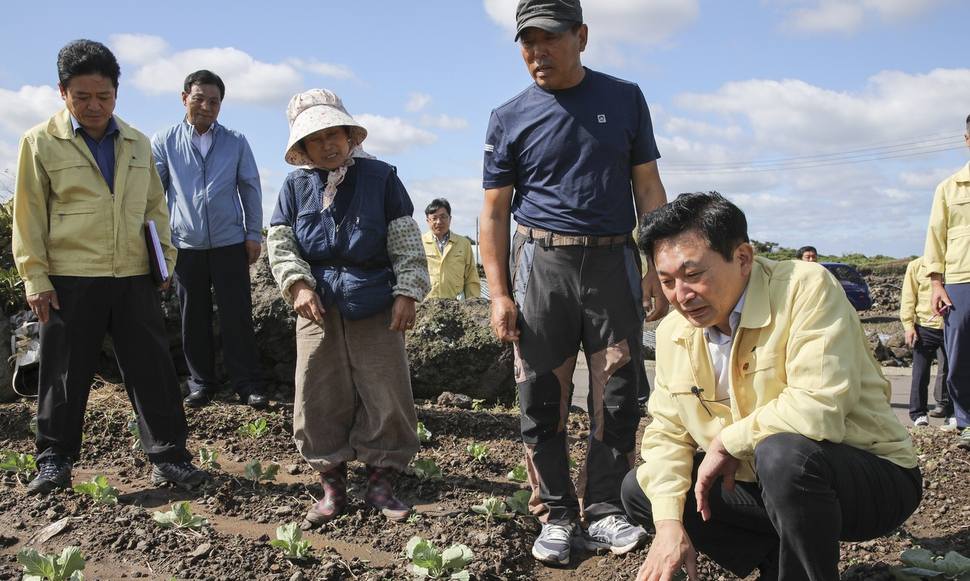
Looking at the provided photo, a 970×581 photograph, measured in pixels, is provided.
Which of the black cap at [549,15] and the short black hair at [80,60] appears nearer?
the black cap at [549,15]

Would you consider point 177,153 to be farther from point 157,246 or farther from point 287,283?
point 287,283

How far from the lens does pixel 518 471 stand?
451cm

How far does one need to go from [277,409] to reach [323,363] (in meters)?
2.15

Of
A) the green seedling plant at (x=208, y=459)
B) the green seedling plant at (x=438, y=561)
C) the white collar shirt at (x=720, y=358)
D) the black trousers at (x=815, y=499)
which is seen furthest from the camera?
the green seedling plant at (x=208, y=459)

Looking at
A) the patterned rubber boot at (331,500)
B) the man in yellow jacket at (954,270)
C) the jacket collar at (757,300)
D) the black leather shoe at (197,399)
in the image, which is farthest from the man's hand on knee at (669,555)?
the black leather shoe at (197,399)

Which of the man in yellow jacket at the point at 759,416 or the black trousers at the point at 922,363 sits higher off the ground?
the man in yellow jacket at the point at 759,416

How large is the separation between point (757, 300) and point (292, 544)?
1992mm

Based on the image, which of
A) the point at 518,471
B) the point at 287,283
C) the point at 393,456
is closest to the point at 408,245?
the point at 287,283

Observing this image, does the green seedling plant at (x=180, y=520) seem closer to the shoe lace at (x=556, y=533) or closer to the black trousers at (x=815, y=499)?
the shoe lace at (x=556, y=533)

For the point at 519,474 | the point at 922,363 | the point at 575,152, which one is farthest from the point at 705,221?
the point at 922,363

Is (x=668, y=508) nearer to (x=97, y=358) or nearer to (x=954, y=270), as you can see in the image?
(x=97, y=358)

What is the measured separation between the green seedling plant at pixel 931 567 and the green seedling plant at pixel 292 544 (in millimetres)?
2160

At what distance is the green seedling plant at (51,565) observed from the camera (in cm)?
322

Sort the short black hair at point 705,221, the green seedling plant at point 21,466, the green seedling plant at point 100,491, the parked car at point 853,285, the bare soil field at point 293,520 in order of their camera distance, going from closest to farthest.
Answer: the short black hair at point 705,221, the bare soil field at point 293,520, the green seedling plant at point 100,491, the green seedling plant at point 21,466, the parked car at point 853,285
